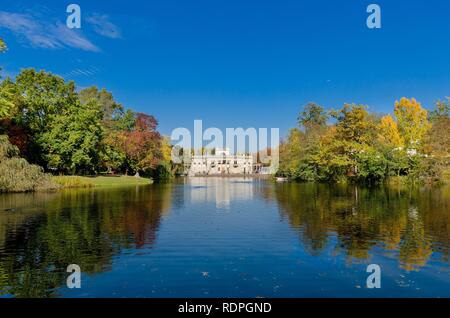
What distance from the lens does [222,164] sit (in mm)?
183875

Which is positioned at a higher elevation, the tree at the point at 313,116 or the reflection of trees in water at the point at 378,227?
the tree at the point at 313,116

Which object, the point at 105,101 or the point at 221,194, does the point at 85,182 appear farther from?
the point at 105,101

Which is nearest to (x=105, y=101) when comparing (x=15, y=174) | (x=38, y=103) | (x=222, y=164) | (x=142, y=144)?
(x=142, y=144)

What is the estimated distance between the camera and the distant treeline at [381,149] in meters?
64.0

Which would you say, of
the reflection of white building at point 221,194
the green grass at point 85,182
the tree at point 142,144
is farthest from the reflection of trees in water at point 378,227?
the tree at point 142,144

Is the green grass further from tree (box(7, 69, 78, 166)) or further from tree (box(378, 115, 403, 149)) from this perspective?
tree (box(378, 115, 403, 149))

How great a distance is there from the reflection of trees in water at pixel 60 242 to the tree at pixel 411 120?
6012cm

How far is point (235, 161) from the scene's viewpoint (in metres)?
184

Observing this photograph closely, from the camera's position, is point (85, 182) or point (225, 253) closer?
point (225, 253)

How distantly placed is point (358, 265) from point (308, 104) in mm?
99195

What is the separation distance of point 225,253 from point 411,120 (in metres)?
69.7

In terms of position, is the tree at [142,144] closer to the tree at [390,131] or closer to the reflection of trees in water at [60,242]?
the tree at [390,131]
